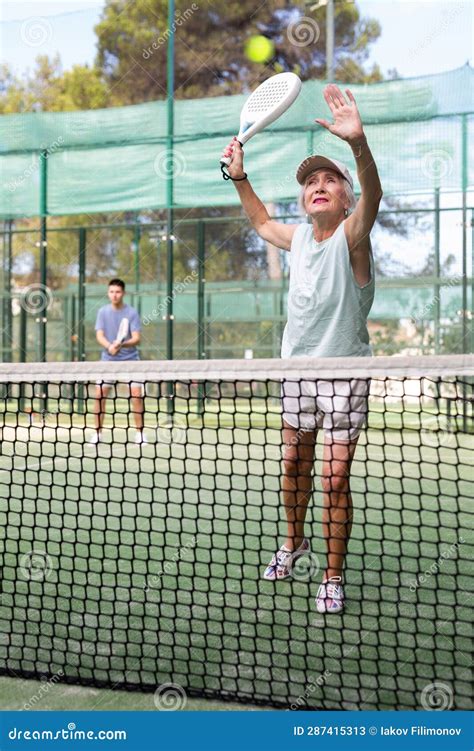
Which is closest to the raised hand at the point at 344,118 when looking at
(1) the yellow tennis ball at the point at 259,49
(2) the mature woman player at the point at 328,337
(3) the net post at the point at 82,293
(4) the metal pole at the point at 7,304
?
(2) the mature woman player at the point at 328,337

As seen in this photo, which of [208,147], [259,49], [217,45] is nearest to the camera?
[208,147]

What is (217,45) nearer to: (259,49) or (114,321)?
(259,49)

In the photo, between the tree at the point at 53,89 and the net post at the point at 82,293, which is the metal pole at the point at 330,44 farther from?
the tree at the point at 53,89

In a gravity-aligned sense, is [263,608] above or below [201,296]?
below

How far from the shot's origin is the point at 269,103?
3.82 meters

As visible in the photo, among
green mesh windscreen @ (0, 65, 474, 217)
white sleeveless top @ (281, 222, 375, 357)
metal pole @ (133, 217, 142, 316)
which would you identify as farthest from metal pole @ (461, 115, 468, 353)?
white sleeveless top @ (281, 222, 375, 357)

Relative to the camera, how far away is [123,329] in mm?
8414

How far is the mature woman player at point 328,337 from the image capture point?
3.14 meters

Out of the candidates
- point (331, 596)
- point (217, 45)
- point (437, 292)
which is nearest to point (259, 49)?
point (217, 45)

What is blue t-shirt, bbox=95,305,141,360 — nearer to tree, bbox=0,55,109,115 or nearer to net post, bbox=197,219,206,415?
net post, bbox=197,219,206,415

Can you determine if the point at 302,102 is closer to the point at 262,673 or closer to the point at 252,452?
the point at 252,452

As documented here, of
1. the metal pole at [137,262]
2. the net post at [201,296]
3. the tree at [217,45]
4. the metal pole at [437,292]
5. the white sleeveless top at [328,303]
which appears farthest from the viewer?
the tree at [217,45]

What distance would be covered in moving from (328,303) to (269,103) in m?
1.05

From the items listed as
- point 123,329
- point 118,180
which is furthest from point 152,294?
point 123,329
